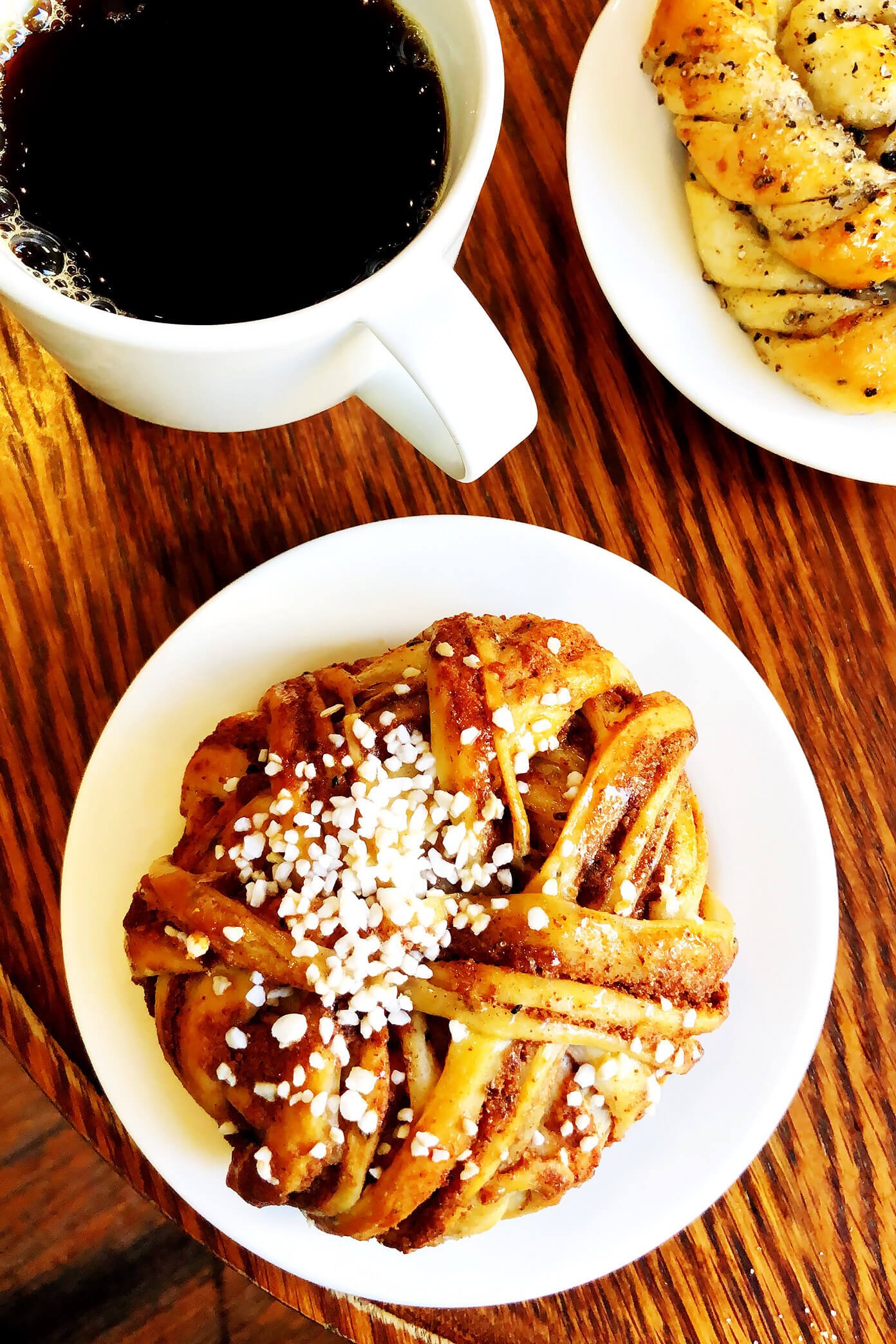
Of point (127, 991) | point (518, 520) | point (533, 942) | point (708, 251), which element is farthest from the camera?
point (518, 520)

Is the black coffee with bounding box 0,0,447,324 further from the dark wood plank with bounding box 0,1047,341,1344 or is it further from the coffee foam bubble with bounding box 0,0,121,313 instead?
the dark wood plank with bounding box 0,1047,341,1344

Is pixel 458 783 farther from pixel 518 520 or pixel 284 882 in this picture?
pixel 518 520

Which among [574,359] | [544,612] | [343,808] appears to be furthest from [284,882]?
[574,359]

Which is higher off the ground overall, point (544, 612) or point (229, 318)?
point (229, 318)

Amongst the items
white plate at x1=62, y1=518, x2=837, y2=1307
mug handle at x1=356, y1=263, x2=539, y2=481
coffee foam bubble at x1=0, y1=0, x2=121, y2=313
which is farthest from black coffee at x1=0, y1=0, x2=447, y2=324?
white plate at x1=62, y1=518, x2=837, y2=1307

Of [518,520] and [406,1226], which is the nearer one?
[406,1226]

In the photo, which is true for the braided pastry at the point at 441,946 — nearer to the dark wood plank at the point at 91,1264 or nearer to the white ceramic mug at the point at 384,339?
the white ceramic mug at the point at 384,339

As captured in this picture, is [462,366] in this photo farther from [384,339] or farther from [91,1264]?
[91,1264]
